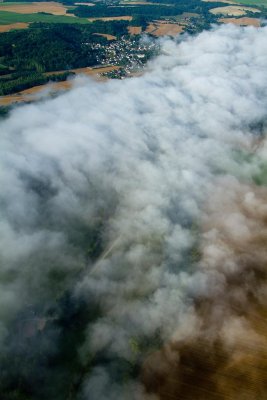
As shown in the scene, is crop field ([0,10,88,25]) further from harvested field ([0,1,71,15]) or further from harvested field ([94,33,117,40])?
harvested field ([94,33,117,40])

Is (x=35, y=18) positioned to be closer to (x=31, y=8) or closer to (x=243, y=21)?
(x=31, y=8)

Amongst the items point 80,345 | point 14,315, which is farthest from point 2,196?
point 80,345

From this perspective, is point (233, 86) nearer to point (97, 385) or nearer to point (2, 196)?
point (2, 196)

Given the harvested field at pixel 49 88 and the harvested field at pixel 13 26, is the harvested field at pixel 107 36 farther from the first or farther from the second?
the harvested field at pixel 49 88

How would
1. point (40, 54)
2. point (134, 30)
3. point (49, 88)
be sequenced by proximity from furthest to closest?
point (134, 30) < point (40, 54) < point (49, 88)

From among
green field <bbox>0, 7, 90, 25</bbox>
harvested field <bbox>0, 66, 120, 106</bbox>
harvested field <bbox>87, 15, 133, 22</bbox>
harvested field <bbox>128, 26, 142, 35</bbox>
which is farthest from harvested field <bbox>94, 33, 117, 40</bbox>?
harvested field <bbox>0, 66, 120, 106</bbox>

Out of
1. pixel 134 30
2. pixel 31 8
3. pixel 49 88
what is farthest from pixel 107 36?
pixel 49 88

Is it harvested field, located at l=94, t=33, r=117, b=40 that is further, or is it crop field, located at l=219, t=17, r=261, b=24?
crop field, located at l=219, t=17, r=261, b=24
